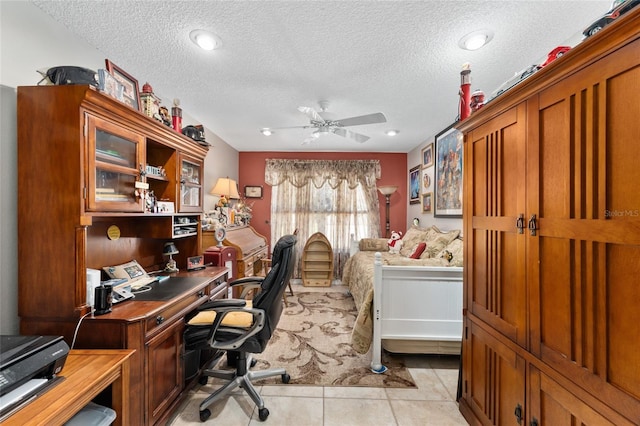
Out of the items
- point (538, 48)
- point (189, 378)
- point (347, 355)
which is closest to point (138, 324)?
point (189, 378)

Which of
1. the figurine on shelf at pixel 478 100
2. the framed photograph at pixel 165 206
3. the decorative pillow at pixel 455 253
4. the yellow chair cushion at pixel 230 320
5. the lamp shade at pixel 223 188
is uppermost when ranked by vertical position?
the figurine on shelf at pixel 478 100

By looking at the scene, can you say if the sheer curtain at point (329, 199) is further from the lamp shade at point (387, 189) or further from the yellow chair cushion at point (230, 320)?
the yellow chair cushion at point (230, 320)

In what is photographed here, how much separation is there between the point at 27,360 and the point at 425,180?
452 centimetres

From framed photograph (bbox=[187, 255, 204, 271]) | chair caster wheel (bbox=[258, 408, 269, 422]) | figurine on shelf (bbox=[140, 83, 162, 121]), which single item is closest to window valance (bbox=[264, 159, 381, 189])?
framed photograph (bbox=[187, 255, 204, 271])

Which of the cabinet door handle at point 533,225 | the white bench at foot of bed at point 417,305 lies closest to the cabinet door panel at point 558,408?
the cabinet door handle at point 533,225

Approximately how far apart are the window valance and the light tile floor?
3.52 m

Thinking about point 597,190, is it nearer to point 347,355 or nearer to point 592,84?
point 592,84

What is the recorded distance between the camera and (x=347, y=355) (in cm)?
249

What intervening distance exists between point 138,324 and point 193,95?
219 centimetres

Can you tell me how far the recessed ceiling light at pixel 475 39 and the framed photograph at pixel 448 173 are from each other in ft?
4.82

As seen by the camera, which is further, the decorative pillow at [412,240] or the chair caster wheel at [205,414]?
the decorative pillow at [412,240]

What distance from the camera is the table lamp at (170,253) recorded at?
2.23m

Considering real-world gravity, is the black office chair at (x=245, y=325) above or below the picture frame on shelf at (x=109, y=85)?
below

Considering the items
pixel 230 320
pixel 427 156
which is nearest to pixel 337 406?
pixel 230 320
